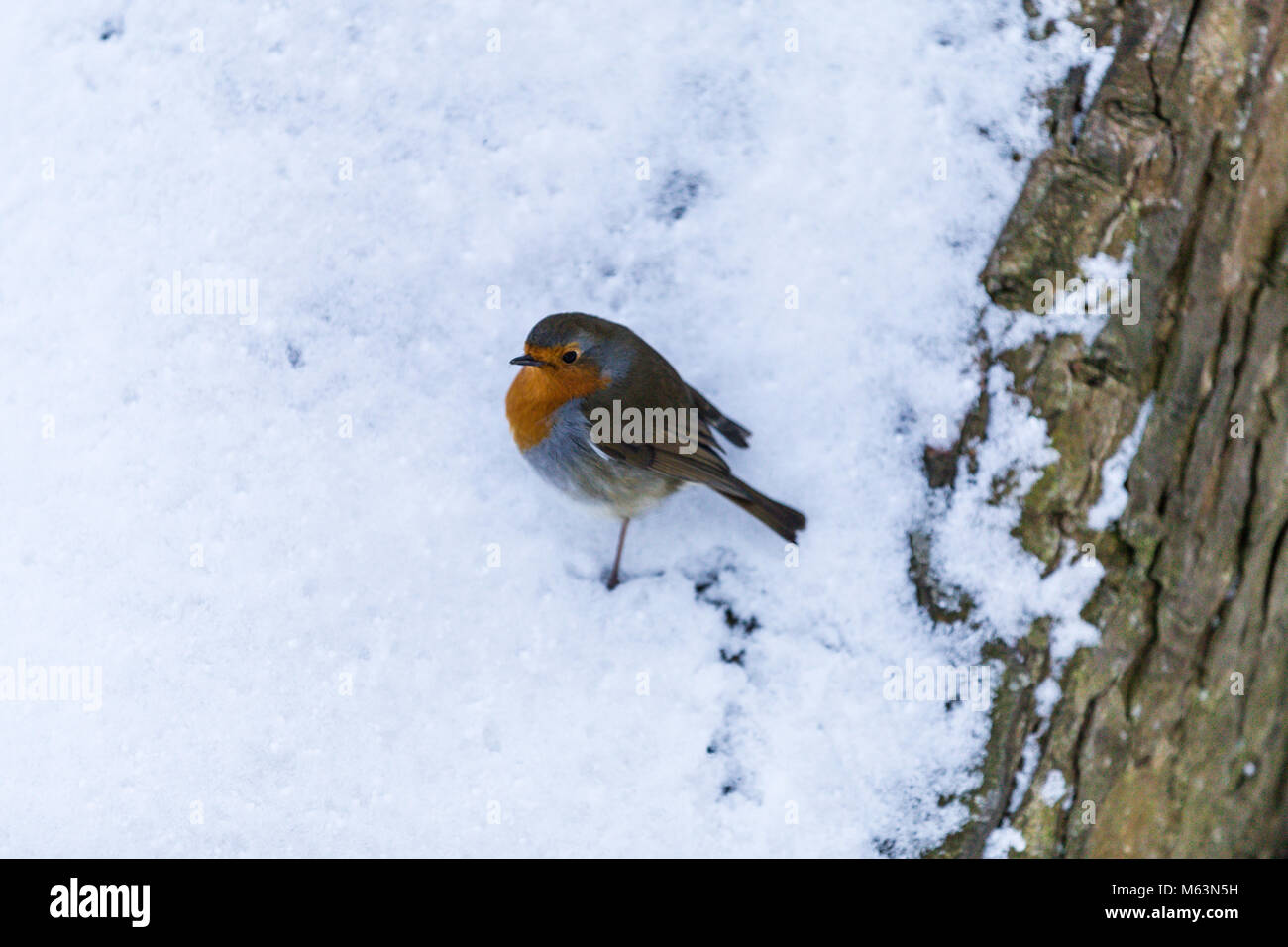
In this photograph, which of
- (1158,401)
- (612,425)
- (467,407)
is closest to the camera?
(1158,401)

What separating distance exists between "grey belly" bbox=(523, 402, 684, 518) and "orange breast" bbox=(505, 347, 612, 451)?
3cm

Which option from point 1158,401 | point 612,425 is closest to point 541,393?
point 612,425

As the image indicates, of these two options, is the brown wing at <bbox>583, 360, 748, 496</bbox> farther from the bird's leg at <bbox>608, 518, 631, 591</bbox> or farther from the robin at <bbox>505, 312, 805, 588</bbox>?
the bird's leg at <bbox>608, 518, 631, 591</bbox>

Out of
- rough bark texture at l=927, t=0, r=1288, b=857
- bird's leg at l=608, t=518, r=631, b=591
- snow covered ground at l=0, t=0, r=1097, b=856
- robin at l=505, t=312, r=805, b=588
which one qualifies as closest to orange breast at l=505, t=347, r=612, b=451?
robin at l=505, t=312, r=805, b=588

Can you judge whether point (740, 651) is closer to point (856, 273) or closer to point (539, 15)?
point (856, 273)

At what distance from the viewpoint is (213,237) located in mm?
3041

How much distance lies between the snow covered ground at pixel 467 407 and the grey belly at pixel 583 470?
156 millimetres

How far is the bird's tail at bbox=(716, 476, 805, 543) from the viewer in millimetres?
2730

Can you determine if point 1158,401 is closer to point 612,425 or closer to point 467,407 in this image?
point 612,425

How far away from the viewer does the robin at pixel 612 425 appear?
2773mm

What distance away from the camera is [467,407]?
9.78ft

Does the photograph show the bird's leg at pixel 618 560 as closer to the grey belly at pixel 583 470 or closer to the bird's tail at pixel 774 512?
the grey belly at pixel 583 470

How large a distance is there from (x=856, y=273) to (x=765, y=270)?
28 cm

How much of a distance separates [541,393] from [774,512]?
77 cm
